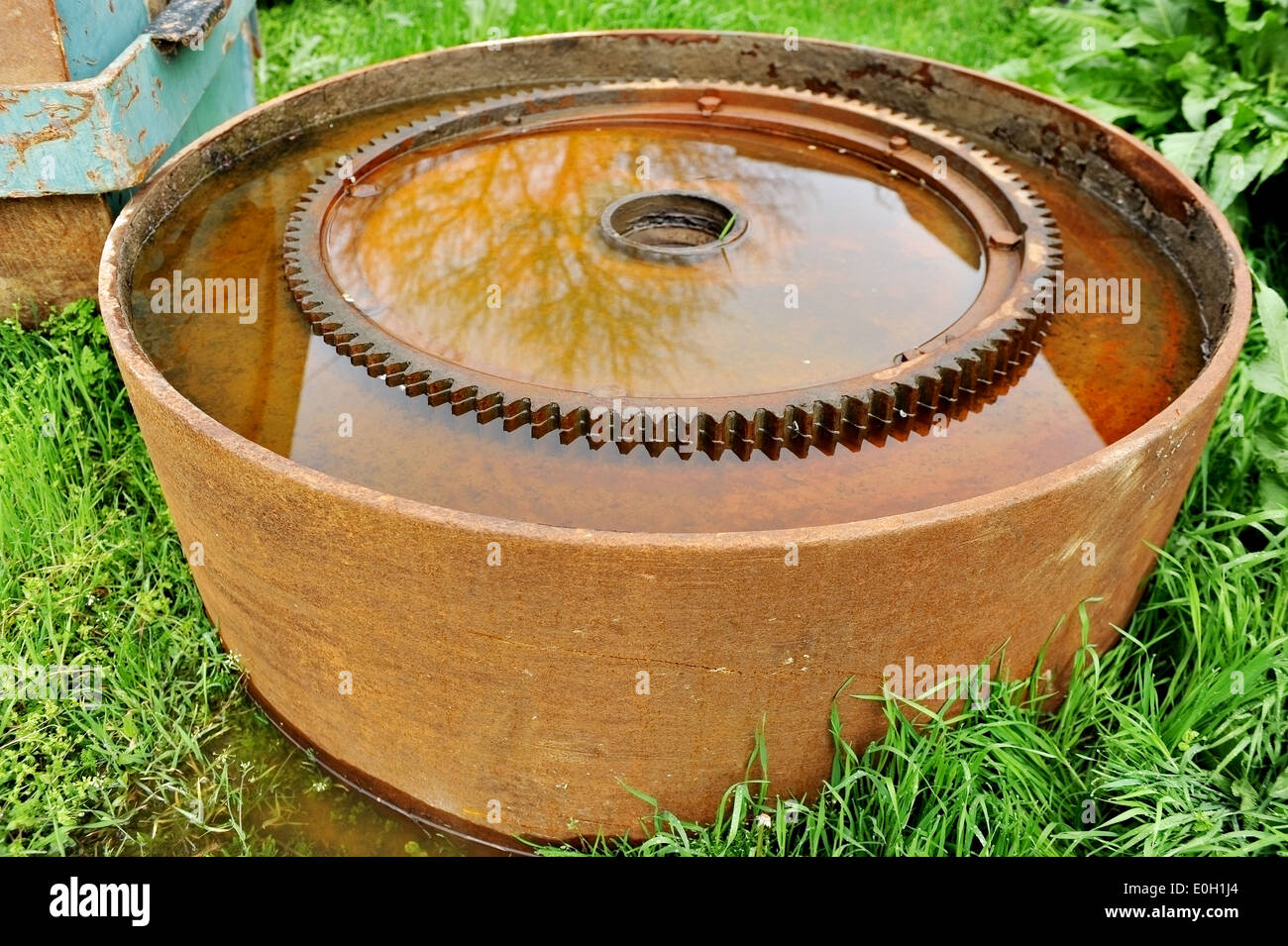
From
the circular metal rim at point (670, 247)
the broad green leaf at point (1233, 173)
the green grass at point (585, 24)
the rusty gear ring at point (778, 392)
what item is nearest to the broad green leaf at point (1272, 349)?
the rusty gear ring at point (778, 392)

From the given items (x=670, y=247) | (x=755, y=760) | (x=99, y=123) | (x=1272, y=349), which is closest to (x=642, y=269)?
(x=670, y=247)

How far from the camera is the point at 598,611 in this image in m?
2.29

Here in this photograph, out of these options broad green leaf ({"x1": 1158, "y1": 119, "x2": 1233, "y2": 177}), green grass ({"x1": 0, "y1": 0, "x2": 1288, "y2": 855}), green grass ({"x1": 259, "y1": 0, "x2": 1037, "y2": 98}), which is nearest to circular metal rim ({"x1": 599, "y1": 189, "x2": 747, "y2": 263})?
green grass ({"x1": 0, "y1": 0, "x2": 1288, "y2": 855})

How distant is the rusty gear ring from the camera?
2.81 metres

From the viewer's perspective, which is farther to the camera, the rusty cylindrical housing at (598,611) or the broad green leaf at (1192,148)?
the broad green leaf at (1192,148)

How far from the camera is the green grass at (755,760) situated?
8.97 ft

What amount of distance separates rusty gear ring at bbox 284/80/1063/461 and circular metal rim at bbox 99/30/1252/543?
0.39 meters

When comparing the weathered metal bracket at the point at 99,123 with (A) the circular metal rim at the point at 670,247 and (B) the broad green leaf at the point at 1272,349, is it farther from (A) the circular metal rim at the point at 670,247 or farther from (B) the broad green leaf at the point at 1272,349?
(B) the broad green leaf at the point at 1272,349

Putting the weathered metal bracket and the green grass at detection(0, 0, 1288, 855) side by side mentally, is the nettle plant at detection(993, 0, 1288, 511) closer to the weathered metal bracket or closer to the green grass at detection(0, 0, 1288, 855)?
the green grass at detection(0, 0, 1288, 855)

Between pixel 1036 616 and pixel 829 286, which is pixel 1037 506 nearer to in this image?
pixel 1036 616

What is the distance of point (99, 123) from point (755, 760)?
2759 mm

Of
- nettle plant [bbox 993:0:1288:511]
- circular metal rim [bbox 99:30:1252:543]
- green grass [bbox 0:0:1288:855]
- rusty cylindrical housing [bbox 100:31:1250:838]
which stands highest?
nettle plant [bbox 993:0:1288:511]

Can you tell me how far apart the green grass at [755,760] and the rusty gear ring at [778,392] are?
0.79m

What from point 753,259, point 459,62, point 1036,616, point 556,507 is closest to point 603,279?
point 753,259
